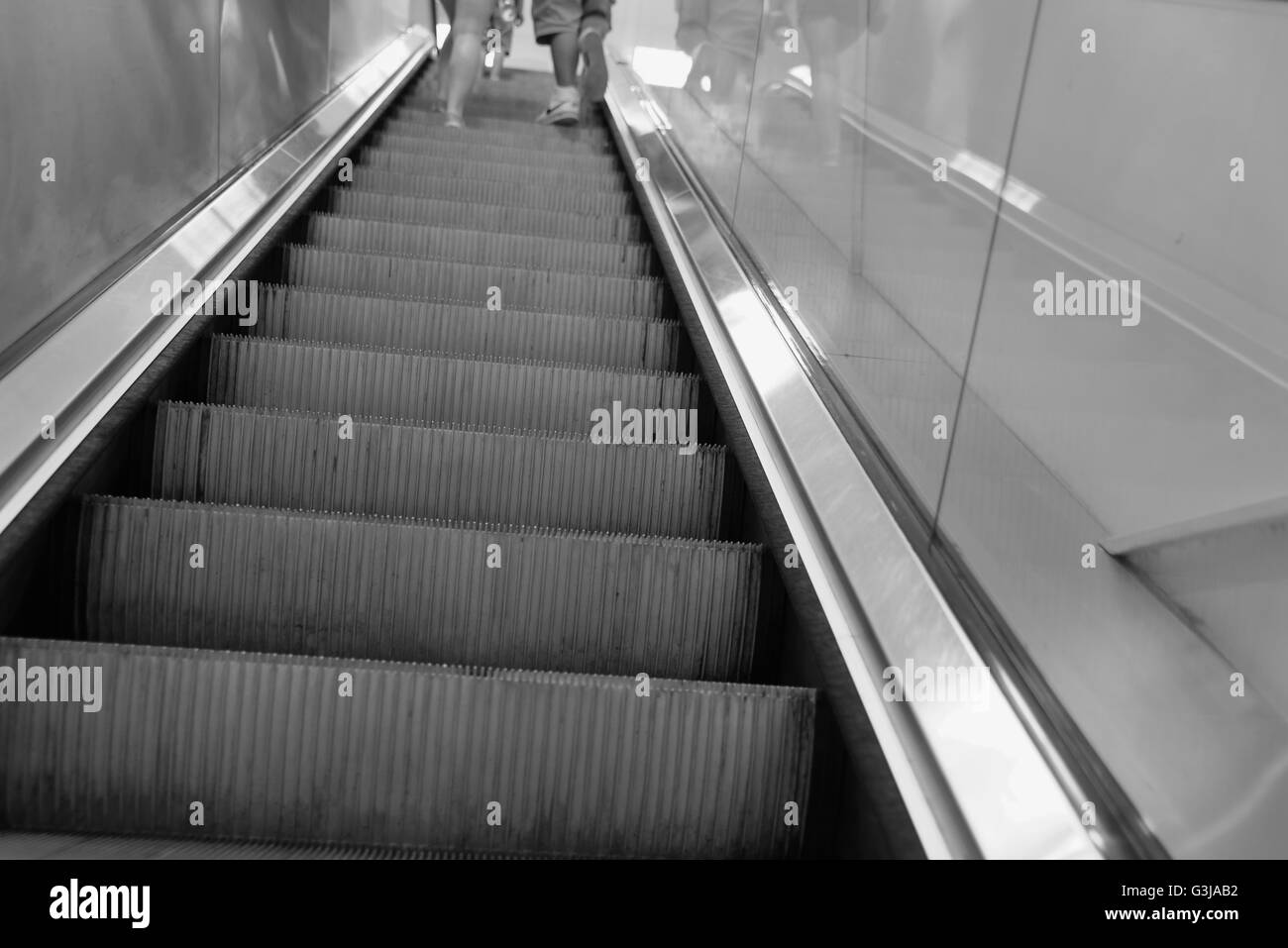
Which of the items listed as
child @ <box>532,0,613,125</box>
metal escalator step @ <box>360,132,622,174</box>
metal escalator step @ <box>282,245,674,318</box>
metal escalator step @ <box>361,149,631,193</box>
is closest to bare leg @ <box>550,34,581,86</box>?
child @ <box>532,0,613,125</box>

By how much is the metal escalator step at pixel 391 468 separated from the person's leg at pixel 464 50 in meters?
4.50

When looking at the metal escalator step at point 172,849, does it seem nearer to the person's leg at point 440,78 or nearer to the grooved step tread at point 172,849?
the grooved step tread at point 172,849

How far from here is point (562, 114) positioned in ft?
24.1

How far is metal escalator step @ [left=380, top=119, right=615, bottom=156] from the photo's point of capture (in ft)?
21.7

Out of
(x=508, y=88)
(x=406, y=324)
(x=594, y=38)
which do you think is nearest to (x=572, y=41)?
(x=594, y=38)

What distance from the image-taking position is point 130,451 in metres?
2.64

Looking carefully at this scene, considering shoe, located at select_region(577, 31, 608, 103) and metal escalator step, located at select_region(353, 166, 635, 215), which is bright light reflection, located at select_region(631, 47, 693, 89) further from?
metal escalator step, located at select_region(353, 166, 635, 215)

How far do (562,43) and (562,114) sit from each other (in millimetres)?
414

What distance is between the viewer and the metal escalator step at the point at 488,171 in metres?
5.79

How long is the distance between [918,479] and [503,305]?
2.17 metres

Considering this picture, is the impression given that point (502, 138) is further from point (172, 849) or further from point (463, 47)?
point (172, 849)

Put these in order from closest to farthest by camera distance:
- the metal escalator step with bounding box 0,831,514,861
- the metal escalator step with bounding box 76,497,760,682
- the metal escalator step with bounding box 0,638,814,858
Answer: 1. the metal escalator step with bounding box 0,831,514,861
2. the metal escalator step with bounding box 0,638,814,858
3. the metal escalator step with bounding box 76,497,760,682
